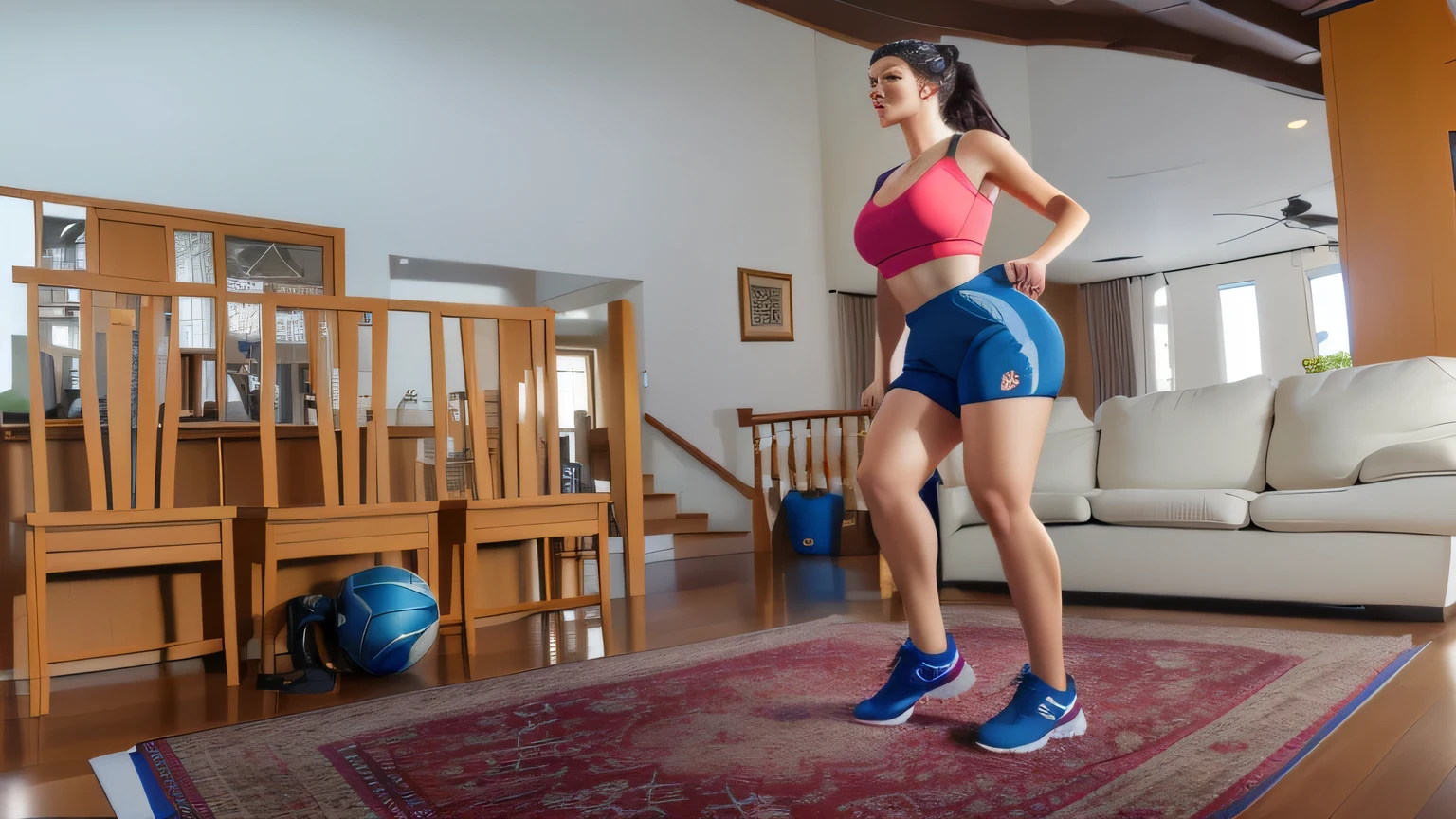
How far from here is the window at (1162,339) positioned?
1179 centimetres

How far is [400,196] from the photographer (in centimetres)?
570

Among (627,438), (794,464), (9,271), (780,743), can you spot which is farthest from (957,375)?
(794,464)

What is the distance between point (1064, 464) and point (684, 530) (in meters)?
3.01

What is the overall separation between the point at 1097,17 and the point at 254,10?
5368mm

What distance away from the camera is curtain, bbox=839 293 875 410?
10273 millimetres

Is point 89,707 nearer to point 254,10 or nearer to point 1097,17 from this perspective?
point 254,10

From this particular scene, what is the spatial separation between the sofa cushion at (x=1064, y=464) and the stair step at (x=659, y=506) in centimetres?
276

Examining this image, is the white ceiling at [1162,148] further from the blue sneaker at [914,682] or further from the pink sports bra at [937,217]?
the blue sneaker at [914,682]

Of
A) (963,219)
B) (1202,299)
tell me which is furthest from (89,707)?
(1202,299)

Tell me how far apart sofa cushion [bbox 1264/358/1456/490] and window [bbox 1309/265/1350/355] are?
8207 millimetres

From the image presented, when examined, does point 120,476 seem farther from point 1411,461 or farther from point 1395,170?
point 1395,170

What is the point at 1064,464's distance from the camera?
406 cm

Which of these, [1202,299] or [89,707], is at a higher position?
[1202,299]

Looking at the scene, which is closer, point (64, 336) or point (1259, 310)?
point (64, 336)
